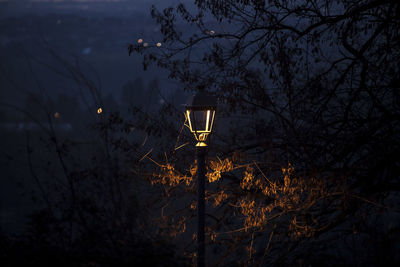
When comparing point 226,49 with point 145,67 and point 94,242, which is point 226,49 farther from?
point 94,242

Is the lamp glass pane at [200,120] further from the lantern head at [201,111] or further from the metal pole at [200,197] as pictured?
the metal pole at [200,197]

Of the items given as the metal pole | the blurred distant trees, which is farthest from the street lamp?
the blurred distant trees

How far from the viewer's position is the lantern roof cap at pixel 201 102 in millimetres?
3882

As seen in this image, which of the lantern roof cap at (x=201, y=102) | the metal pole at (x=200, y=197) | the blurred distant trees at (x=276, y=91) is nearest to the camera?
the lantern roof cap at (x=201, y=102)

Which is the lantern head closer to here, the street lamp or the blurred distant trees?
the street lamp

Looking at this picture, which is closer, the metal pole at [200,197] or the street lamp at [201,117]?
the street lamp at [201,117]

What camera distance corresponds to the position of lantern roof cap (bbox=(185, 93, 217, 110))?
388cm

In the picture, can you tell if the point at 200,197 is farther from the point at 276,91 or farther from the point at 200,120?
the point at 276,91

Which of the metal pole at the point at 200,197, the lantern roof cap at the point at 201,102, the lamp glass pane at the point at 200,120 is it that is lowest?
the metal pole at the point at 200,197

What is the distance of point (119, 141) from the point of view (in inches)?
262

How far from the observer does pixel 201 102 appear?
3900 mm

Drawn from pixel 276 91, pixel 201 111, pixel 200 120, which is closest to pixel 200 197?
pixel 200 120

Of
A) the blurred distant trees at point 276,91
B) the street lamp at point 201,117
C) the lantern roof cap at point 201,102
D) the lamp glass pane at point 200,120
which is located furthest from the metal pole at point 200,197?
the blurred distant trees at point 276,91

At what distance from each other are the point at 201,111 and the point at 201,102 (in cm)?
10
